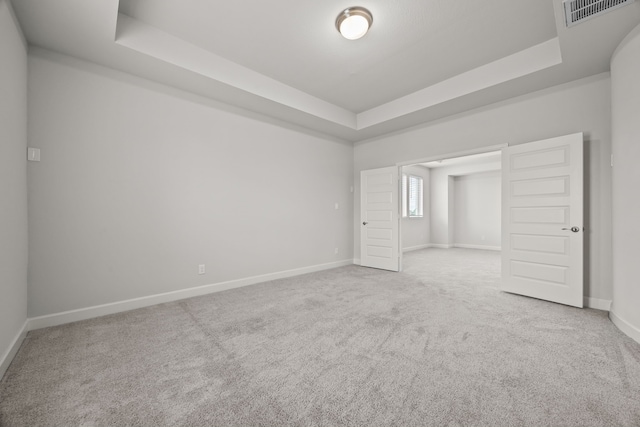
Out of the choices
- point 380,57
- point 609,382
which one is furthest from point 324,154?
point 609,382

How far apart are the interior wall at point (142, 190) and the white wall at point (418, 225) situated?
4567 millimetres

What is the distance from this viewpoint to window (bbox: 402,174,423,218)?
812 cm

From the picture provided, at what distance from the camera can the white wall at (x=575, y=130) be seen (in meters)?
3.01

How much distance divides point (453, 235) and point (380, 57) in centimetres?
753

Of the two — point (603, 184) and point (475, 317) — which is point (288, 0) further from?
point (603, 184)

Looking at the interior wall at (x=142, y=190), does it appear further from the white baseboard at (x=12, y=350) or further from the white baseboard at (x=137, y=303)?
the white baseboard at (x=12, y=350)

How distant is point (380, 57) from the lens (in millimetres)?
3219

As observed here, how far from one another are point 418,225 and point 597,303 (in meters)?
5.64

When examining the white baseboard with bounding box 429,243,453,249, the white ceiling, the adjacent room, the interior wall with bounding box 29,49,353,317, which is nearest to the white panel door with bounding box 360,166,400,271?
the adjacent room

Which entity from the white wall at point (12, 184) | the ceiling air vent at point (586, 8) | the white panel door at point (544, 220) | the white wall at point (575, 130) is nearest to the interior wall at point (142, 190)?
the white wall at point (12, 184)

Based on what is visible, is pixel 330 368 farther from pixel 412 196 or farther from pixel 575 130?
pixel 412 196

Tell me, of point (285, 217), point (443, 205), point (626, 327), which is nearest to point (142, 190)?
point (285, 217)

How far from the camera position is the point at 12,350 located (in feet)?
6.49

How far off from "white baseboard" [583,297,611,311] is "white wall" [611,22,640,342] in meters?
0.42
